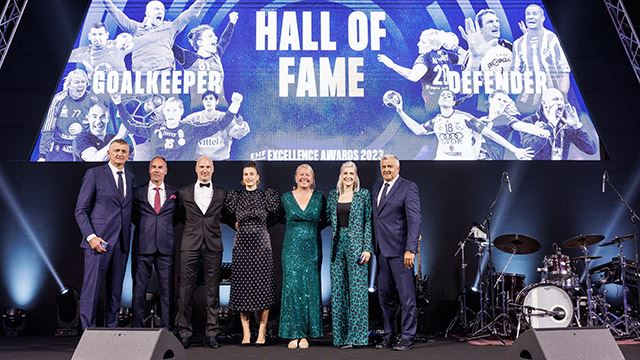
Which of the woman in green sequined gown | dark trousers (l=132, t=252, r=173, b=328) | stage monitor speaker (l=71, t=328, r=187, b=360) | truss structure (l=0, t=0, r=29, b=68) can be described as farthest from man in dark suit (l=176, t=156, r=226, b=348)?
truss structure (l=0, t=0, r=29, b=68)

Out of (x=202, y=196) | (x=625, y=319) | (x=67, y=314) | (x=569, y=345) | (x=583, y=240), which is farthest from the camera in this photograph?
A: (x=67, y=314)

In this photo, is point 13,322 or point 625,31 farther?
point 625,31

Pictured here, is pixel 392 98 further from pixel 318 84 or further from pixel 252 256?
pixel 252 256

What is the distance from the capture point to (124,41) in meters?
6.84

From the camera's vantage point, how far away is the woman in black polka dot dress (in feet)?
15.5

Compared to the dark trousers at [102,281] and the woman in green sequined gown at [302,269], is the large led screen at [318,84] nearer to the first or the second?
the woman in green sequined gown at [302,269]

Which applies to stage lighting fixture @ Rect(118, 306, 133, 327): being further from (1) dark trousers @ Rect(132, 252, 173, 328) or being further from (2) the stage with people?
(1) dark trousers @ Rect(132, 252, 173, 328)

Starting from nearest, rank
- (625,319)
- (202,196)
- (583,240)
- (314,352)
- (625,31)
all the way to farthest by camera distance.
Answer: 1. (314,352)
2. (202,196)
3. (625,319)
4. (583,240)
5. (625,31)

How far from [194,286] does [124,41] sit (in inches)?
Answer: 137

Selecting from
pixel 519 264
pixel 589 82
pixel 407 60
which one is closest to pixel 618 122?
pixel 589 82

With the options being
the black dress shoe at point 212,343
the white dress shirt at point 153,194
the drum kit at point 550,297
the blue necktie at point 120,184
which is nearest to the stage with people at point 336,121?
the drum kit at point 550,297

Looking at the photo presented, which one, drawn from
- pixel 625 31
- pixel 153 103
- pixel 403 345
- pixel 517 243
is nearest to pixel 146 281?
pixel 403 345

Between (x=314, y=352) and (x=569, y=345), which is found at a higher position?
(x=569, y=345)

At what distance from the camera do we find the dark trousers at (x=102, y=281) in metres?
4.27
